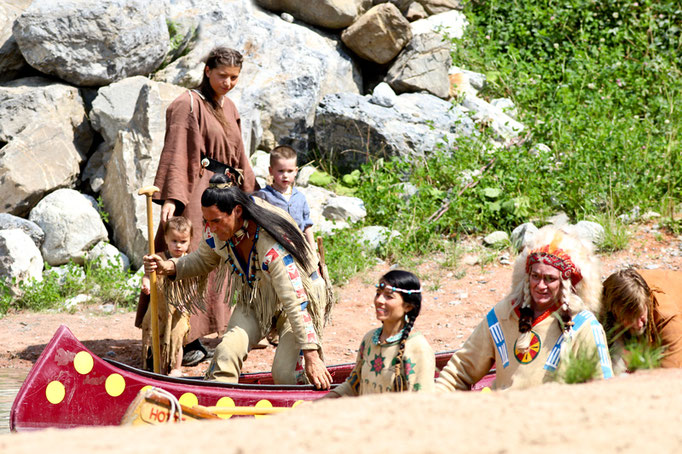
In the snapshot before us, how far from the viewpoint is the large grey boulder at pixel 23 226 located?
340 inches

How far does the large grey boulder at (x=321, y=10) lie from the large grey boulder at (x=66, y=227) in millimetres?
4334

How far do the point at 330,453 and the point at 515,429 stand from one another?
59 cm

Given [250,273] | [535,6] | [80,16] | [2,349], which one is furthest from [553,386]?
[535,6]

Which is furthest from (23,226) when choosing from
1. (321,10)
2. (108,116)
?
(321,10)

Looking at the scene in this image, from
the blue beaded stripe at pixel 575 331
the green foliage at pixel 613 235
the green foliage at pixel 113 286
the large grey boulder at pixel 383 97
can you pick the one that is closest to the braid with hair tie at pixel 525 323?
the blue beaded stripe at pixel 575 331

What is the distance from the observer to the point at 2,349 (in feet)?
23.1

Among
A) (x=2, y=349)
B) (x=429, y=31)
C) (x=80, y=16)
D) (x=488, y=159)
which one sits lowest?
(x=2, y=349)

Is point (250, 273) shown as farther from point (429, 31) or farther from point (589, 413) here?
point (429, 31)

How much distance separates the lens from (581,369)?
11.1ft

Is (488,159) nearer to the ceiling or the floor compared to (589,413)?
nearer to the ceiling

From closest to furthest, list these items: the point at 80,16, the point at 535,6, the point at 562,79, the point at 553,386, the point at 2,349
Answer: the point at 553,386 → the point at 2,349 → the point at 80,16 → the point at 562,79 → the point at 535,6

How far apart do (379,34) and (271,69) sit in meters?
1.60

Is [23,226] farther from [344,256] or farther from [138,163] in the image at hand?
[344,256]

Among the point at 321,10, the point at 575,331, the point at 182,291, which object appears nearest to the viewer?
the point at 575,331
